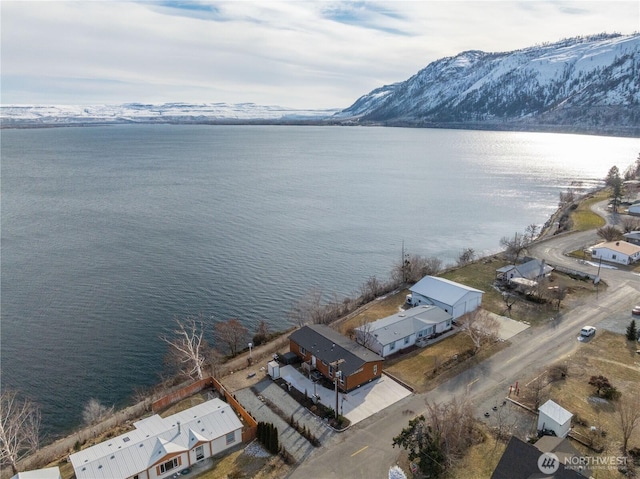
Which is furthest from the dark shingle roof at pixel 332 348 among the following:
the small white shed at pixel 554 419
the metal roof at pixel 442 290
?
the metal roof at pixel 442 290

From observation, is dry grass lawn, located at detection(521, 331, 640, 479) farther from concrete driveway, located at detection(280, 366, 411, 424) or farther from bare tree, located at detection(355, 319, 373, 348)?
bare tree, located at detection(355, 319, 373, 348)

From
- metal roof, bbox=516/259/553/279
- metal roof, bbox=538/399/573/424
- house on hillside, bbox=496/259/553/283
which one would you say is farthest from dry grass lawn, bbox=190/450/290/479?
metal roof, bbox=516/259/553/279

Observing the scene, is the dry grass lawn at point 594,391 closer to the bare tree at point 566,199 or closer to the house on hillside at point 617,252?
the house on hillside at point 617,252

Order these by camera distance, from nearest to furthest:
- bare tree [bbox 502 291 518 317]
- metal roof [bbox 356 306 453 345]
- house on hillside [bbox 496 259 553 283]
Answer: metal roof [bbox 356 306 453 345] → bare tree [bbox 502 291 518 317] → house on hillside [bbox 496 259 553 283]

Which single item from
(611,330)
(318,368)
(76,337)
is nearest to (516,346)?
(611,330)

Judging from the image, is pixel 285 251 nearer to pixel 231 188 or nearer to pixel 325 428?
pixel 325 428

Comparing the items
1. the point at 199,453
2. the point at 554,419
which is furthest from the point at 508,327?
the point at 199,453
